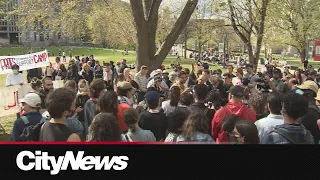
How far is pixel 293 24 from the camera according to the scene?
33.5 m

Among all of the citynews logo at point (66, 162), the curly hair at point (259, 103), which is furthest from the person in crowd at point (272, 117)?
the citynews logo at point (66, 162)

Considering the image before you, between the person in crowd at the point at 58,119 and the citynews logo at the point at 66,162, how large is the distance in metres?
0.56

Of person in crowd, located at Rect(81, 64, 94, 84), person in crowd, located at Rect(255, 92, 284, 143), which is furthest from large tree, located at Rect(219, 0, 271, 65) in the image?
person in crowd, located at Rect(255, 92, 284, 143)

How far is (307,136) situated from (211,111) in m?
1.89

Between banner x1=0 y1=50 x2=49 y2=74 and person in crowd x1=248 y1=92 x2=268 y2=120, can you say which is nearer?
person in crowd x1=248 y1=92 x2=268 y2=120

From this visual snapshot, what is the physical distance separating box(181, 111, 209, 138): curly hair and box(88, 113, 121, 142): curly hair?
2.69 ft

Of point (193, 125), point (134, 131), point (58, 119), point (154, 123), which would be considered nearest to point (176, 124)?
point (193, 125)

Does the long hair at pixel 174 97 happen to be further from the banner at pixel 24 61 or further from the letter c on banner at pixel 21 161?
the banner at pixel 24 61

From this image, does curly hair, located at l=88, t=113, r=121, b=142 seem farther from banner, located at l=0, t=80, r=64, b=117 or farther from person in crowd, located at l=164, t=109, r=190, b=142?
banner, located at l=0, t=80, r=64, b=117

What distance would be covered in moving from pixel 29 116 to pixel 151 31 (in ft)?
22.4

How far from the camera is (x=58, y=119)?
3.51m

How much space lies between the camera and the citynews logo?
8.64ft

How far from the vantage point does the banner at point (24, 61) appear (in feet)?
37.7

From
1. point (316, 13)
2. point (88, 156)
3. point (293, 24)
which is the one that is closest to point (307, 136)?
point (88, 156)
